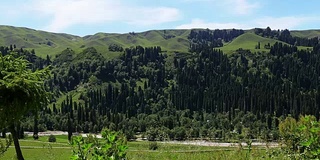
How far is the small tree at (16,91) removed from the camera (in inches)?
917

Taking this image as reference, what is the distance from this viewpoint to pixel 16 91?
932 inches

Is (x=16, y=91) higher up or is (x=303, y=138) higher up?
(x=303, y=138)

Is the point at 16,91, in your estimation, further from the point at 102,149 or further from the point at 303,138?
the point at 102,149

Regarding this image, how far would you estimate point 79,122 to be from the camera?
170m

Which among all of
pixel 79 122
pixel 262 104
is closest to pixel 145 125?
pixel 79 122

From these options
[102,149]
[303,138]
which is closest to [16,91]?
[303,138]

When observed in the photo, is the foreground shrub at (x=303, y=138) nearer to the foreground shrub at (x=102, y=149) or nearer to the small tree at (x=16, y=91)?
the foreground shrub at (x=102, y=149)

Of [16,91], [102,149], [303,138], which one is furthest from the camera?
[16,91]

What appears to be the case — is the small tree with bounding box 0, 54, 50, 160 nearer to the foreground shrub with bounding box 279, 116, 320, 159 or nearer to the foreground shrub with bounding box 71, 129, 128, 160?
the foreground shrub with bounding box 279, 116, 320, 159

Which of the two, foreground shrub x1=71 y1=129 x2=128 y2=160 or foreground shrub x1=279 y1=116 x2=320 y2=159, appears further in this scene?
foreground shrub x1=279 y1=116 x2=320 y2=159

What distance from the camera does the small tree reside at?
76.4ft

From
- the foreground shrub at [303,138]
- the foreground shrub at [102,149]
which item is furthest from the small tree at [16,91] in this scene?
the foreground shrub at [102,149]

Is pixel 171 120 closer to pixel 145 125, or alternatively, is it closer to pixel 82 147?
pixel 145 125

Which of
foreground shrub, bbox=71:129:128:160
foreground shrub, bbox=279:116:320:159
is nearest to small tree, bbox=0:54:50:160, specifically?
foreground shrub, bbox=279:116:320:159
